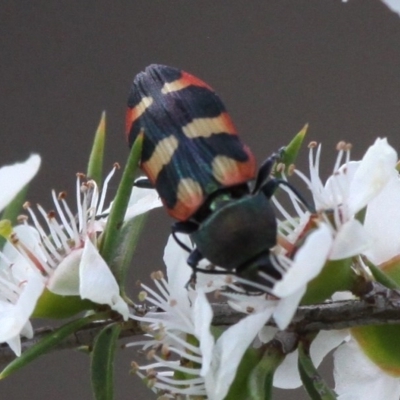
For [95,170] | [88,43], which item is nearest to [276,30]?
[88,43]

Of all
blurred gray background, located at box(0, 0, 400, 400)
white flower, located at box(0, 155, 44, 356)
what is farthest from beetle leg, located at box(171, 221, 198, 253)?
blurred gray background, located at box(0, 0, 400, 400)

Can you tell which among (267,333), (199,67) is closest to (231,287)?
(267,333)

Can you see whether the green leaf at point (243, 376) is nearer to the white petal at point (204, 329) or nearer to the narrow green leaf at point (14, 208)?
the white petal at point (204, 329)

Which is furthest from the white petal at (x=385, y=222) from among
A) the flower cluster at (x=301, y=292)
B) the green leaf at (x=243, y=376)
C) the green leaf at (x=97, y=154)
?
the green leaf at (x=97, y=154)

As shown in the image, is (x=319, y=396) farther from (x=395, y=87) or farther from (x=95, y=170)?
(x=395, y=87)

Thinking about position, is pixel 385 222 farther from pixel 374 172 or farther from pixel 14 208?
pixel 14 208

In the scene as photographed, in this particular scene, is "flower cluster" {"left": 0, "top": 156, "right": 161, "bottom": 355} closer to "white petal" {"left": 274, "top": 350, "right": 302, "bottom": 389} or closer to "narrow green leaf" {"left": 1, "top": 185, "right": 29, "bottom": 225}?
"narrow green leaf" {"left": 1, "top": 185, "right": 29, "bottom": 225}
